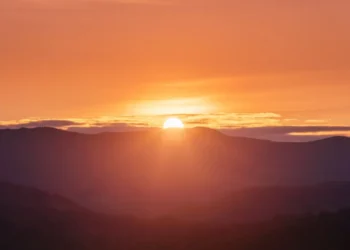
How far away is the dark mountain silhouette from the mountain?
65.8m

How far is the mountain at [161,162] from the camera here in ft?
445

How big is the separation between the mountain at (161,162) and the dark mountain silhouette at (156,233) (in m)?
65.8

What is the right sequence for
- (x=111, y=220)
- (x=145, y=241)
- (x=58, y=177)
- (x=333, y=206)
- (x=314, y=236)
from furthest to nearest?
(x=58, y=177), (x=333, y=206), (x=111, y=220), (x=145, y=241), (x=314, y=236)

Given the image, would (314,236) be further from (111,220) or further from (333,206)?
(333,206)

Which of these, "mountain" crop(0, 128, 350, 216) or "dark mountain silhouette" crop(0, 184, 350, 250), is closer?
"dark mountain silhouette" crop(0, 184, 350, 250)

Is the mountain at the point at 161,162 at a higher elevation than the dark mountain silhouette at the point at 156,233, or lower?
higher

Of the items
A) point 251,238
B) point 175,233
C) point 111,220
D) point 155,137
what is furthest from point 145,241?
point 155,137

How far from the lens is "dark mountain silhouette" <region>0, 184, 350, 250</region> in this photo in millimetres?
47781

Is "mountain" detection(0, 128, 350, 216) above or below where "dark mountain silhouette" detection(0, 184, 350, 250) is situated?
above

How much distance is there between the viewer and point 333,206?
8931 cm

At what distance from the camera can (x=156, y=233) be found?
54281 mm

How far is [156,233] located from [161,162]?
92724 mm

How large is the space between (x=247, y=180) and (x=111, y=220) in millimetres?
80437

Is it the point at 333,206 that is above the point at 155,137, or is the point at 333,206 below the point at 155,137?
below
